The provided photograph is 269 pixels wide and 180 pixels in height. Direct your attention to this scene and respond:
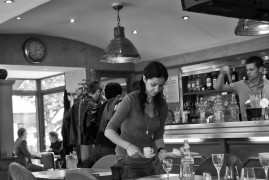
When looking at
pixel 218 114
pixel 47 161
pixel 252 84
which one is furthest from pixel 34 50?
pixel 252 84

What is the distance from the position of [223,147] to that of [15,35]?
6.11 metres

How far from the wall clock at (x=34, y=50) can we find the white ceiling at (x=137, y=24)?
0.22 metres

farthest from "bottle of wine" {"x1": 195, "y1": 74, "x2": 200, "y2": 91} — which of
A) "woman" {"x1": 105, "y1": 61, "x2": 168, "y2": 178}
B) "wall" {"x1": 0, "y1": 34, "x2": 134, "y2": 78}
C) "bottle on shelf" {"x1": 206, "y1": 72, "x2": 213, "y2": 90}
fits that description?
"woman" {"x1": 105, "y1": 61, "x2": 168, "y2": 178}

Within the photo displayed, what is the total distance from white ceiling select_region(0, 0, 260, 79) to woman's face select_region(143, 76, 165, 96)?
12.6 ft

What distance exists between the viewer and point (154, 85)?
12.2ft

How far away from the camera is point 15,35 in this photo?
10.2m

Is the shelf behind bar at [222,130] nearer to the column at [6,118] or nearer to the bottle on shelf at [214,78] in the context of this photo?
the column at [6,118]

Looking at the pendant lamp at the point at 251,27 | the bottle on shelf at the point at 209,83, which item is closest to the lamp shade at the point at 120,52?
the pendant lamp at the point at 251,27

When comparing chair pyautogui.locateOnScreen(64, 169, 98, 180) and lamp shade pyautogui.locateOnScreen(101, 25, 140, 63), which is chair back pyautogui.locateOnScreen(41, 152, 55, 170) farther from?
chair pyautogui.locateOnScreen(64, 169, 98, 180)

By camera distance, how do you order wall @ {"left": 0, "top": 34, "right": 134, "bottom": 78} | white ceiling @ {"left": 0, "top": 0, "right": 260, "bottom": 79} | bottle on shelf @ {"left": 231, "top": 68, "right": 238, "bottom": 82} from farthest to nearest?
wall @ {"left": 0, "top": 34, "right": 134, "bottom": 78} < bottle on shelf @ {"left": 231, "top": 68, "right": 238, "bottom": 82} < white ceiling @ {"left": 0, "top": 0, "right": 260, "bottom": 79}

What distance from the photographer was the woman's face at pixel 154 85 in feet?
A: 12.1

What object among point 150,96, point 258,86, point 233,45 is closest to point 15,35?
point 233,45

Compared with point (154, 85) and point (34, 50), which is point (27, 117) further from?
point (154, 85)

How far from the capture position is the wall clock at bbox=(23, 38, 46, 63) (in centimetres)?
1026
